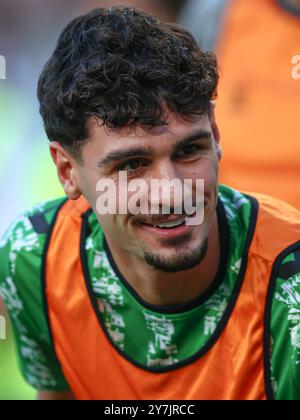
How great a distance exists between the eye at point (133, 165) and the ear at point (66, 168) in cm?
18

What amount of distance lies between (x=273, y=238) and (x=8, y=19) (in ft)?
9.90

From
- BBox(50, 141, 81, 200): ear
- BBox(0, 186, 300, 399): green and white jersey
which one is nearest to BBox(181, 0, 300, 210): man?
BBox(0, 186, 300, 399): green and white jersey

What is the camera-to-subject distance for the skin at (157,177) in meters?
1.62

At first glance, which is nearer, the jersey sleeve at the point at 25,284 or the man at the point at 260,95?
the jersey sleeve at the point at 25,284

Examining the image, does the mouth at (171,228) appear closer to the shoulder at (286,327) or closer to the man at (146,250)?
the man at (146,250)

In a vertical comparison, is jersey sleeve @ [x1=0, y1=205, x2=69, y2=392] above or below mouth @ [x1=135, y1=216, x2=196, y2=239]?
below

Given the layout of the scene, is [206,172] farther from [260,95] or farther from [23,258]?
[260,95]

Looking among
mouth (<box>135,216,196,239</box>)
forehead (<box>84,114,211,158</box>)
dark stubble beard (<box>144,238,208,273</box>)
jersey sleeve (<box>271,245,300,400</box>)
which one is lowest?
jersey sleeve (<box>271,245,300,400</box>)

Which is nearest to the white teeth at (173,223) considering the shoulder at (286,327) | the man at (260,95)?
the shoulder at (286,327)

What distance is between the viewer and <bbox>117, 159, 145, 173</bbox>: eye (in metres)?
1.64

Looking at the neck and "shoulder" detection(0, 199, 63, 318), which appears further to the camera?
"shoulder" detection(0, 199, 63, 318)

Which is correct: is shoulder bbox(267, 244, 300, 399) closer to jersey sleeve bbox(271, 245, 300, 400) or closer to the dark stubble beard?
jersey sleeve bbox(271, 245, 300, 400)

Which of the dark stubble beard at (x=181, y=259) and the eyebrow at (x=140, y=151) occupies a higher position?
the eyebrow at (x=140, y=151)

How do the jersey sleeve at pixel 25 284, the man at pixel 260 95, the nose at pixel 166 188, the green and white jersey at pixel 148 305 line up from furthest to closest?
the man at pixel 260 95
the jersey sleeve at pixel 25 284
the green and white jersey at pixel 148 305
the nose at pixel 166 188
